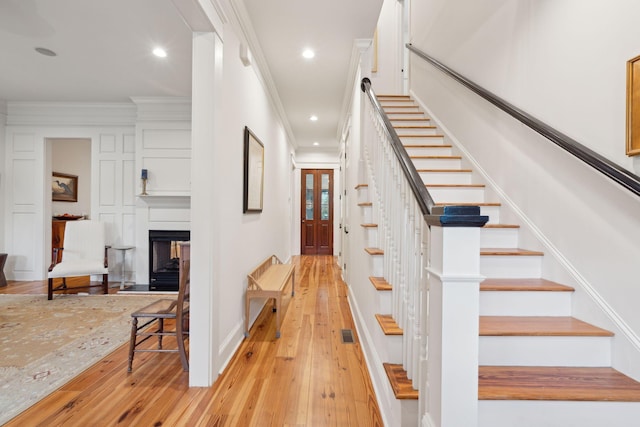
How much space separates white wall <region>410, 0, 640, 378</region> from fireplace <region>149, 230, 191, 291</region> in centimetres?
400

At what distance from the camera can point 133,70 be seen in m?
3.67

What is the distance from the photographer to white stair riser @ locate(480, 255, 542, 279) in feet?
6.16

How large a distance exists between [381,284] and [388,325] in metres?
0.27

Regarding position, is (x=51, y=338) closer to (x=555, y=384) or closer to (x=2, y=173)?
(x=555, y=384)

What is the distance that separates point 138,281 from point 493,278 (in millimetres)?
4756

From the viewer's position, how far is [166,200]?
15.1ft

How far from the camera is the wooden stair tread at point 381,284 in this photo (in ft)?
5.75

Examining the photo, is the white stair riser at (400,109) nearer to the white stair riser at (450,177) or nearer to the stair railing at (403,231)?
the white stair riser at (450,177)

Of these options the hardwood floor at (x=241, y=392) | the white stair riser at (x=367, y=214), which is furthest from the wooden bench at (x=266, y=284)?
the white stair riser at (x=367, y=214)

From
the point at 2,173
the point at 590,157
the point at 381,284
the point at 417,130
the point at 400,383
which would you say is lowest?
the point at 400,383

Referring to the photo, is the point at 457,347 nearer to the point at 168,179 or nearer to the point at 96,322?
the point at 96,322

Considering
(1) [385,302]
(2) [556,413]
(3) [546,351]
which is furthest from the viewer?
(1) [385,302]

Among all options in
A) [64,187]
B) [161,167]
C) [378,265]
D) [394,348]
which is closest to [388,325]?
[394,348]

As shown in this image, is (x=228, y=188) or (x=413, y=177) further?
(x=228, y=188)
